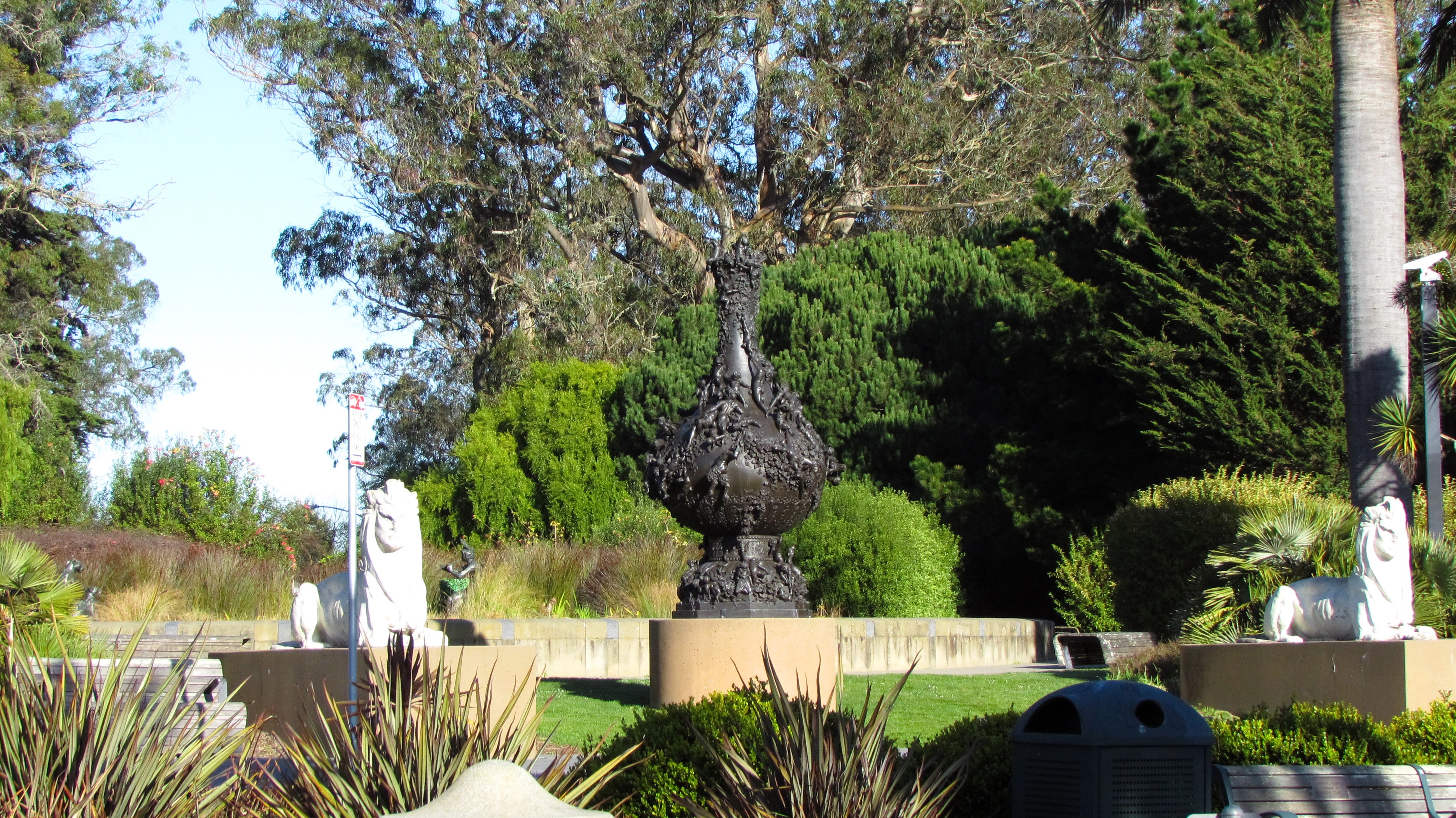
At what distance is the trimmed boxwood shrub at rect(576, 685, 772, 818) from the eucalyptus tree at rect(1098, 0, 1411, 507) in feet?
30.7

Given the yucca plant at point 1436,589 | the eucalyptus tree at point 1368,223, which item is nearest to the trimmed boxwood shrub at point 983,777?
the yucca plant at point 1436,589

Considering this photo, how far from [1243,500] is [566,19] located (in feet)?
72.7

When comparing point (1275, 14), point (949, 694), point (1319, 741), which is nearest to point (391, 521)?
point (1319, 741)

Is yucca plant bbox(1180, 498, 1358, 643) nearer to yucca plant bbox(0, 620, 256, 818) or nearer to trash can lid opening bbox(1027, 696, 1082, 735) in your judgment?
trash can lid opening bbox(1027, 696, 1082, 735)

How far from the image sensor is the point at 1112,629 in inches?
702

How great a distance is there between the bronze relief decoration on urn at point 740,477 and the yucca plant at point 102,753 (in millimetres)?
6142

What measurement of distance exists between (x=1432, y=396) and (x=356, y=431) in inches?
415

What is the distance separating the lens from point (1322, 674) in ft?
30.4

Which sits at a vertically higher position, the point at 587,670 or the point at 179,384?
the point at 179,384

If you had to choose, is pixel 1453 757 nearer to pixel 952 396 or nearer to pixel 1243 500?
pixel 1243 500

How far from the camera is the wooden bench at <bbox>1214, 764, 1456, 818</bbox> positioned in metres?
5.39

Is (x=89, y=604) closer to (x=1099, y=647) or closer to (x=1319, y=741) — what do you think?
(x=1099, y=647)

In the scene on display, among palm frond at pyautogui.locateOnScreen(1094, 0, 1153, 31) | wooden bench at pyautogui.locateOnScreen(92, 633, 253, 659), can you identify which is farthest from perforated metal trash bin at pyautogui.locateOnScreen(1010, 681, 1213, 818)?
palm frond at pyautogui.locateOnScreen(1094, 0, 1153, 31)

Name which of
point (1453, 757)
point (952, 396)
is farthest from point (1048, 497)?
point (1453, 757)
